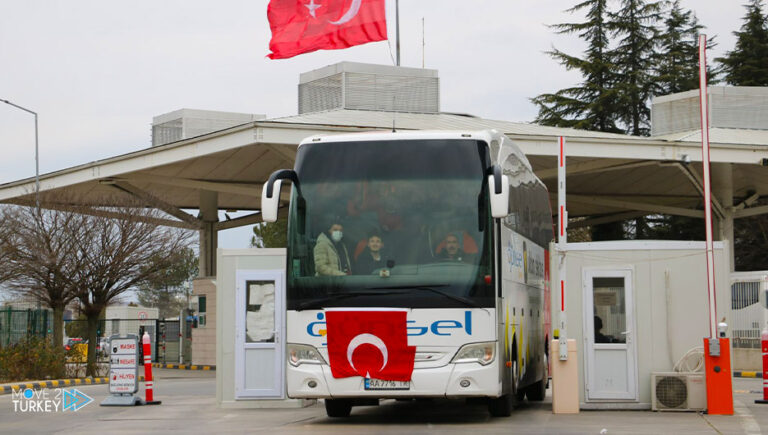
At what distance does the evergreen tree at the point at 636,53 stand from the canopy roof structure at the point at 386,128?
11.8 m

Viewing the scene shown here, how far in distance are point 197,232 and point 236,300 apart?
25.3 metres

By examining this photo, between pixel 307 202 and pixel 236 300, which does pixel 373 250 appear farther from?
pixel 236 300

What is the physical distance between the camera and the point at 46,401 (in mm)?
21516

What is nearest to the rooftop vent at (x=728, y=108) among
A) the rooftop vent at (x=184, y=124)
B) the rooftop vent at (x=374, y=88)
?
the rooftop vent at (x=374, y=88)

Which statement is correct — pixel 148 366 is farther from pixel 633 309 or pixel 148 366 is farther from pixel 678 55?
pixel 678 55

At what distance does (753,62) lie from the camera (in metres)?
59.3

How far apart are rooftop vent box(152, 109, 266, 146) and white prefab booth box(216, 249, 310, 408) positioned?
88.9 ft

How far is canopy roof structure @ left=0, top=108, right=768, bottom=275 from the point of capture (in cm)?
3378

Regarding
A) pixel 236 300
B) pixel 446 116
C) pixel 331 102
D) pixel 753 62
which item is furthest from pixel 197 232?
pixel 753 62

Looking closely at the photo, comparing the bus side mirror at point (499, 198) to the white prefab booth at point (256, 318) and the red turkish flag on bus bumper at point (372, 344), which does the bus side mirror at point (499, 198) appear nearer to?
the red turkish flag on bus bumper at point (372, 344)

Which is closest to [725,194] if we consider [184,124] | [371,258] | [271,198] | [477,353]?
[184,124]

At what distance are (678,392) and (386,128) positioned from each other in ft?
63.0

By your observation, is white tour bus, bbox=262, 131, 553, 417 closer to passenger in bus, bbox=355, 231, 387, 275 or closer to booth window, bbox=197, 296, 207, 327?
passenger in bus, bbox=355, 231, 387, 275

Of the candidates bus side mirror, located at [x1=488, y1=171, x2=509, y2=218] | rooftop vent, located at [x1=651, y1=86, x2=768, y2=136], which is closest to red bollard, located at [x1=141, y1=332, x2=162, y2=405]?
bus side mirror, located at [x1=488, y1=171, x2=509, y2=218]
